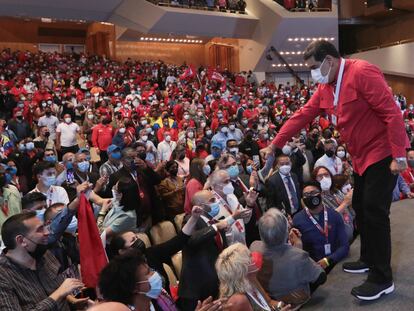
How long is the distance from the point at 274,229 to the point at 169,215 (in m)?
2.24

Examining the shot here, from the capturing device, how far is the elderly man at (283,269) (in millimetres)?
2918

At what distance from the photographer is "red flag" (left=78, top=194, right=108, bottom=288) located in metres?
3.16

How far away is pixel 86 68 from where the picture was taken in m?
18.1

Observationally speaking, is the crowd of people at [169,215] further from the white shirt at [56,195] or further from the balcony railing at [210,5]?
the balcony railing at [210,5]

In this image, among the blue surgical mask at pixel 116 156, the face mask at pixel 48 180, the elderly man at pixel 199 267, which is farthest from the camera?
the blue surgical mask at pixel 116 156

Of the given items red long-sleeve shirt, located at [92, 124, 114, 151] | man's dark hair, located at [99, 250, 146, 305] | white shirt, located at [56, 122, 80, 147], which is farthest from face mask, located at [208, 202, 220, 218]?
white shirt, located at [56, 122, 80, 147]

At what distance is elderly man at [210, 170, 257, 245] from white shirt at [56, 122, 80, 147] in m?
5.68

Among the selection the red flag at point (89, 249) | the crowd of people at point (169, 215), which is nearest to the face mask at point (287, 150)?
the crowd of people at point (169, 215)

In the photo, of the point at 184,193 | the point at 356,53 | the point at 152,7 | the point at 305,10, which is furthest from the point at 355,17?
the point at 184,193

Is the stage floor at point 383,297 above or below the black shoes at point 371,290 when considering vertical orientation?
below

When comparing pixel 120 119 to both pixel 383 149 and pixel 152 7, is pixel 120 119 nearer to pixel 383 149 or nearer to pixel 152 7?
pixel 383 149

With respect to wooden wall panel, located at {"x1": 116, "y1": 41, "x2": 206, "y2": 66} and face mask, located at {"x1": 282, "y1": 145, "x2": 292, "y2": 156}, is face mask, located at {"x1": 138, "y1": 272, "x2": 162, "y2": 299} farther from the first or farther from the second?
wooden wall panel, located at {"x1": 116, "y1": 41, "x2": 206, "y2": 66}

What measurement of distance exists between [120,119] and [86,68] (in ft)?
26.0

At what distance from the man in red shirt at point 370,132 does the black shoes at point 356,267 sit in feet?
0.91
